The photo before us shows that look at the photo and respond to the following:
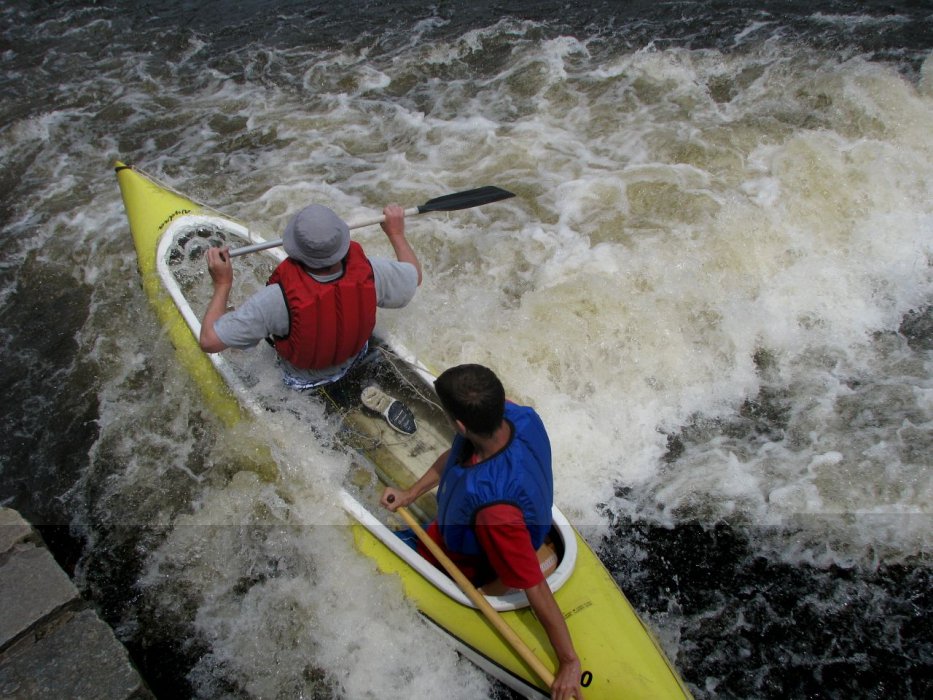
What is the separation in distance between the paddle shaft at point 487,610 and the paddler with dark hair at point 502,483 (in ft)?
0.42

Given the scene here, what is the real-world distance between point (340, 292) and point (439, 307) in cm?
203

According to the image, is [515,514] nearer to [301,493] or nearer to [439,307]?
[301,493]

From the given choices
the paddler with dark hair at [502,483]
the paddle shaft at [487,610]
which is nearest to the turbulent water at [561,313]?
the paddle shaft at [487,610]

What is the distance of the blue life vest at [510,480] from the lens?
6.75 feet

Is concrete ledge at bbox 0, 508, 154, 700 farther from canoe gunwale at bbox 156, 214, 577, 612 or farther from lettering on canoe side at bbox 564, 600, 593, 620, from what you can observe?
lettering on canoe side at bbox 564, 600, 593, 620

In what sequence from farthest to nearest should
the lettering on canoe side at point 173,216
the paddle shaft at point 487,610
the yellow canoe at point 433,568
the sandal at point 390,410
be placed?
the lettering on canoe side at point 173,216, the sandal at point 390,410, the yellow canoe at point 433,568, the paddle shaft at point 487,610

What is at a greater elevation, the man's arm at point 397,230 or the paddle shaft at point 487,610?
the man's arm at point 397,230

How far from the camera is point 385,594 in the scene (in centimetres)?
304

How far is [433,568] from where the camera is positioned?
2844 millimetres

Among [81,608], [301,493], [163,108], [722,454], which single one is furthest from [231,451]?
[163,108]

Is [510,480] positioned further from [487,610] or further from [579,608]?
[579,608]

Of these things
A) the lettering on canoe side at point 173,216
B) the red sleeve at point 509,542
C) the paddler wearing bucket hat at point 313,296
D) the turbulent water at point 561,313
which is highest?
the paddler wearing bucket hat at point 313,296

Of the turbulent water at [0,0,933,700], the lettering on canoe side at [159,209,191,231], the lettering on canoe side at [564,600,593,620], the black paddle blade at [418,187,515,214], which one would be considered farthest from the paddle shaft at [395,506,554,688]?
the lettering on canoe side at [159,209,191,231]

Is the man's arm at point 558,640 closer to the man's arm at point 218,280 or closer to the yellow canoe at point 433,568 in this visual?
the yellow canoe at point 433,568
